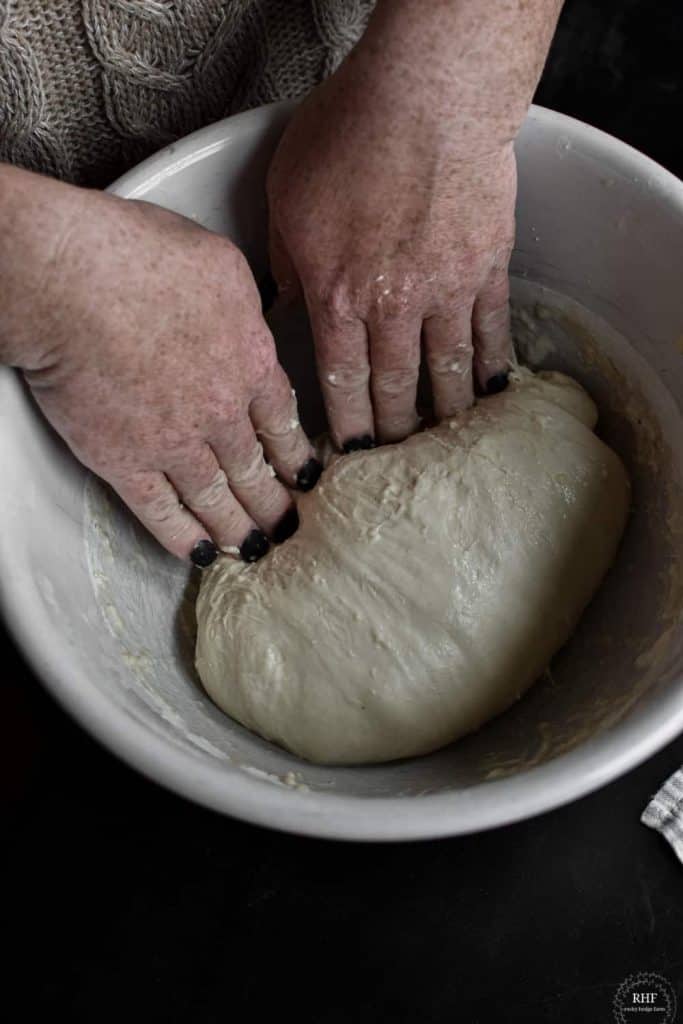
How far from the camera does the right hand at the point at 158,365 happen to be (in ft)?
2.12

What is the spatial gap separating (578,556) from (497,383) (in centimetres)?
20

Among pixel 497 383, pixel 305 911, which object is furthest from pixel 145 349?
pixel 305 911

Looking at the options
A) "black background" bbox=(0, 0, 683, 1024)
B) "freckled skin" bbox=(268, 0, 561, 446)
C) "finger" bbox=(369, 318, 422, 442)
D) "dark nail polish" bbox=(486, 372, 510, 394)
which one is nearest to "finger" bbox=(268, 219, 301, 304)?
"freckled skin" bbox=(268, 0, 561, 446)

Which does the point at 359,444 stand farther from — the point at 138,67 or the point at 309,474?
the point at 138,67

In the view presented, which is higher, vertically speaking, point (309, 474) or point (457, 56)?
point (457, 56)

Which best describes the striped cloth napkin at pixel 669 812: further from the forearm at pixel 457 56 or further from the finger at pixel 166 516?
the forearm at pixel 457 56

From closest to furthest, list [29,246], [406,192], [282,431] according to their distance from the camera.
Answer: [29,246] < [406,192] < [282,431]

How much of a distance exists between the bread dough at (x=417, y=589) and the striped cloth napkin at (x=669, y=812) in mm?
222

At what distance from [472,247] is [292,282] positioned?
18 cm

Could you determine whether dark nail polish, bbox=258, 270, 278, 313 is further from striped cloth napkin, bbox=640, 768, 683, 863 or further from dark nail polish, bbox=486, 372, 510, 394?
striped cloth napkin, bbox=640, 768, 683, 863

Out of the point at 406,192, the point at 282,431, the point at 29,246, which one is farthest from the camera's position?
the point at 282,431

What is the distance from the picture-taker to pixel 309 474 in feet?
2.93

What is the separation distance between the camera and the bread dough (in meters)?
0.80

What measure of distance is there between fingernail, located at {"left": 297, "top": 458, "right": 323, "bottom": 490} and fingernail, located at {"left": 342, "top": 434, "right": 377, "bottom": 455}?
3 centimetres
